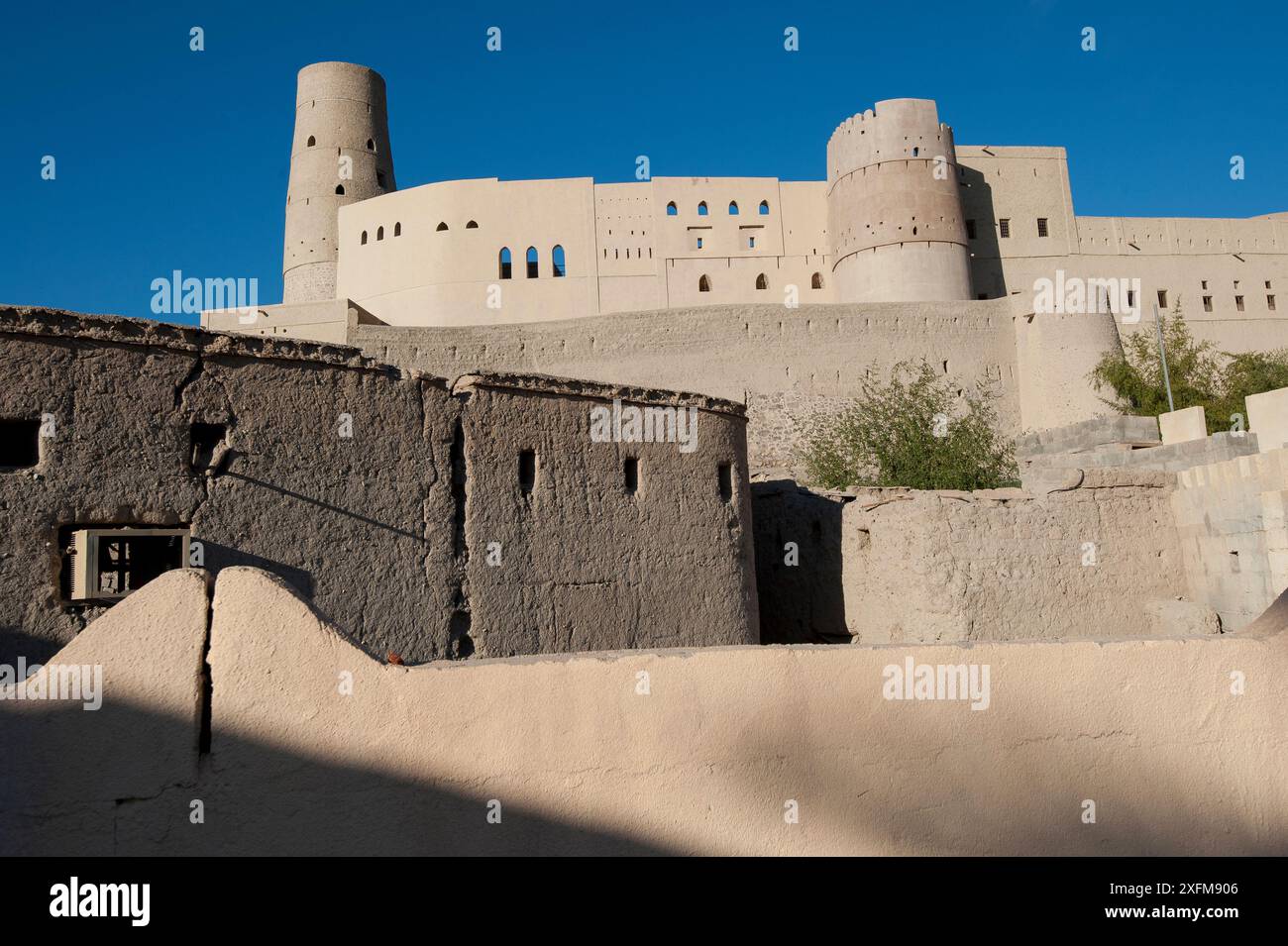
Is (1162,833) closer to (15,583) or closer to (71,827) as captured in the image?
(71,827)

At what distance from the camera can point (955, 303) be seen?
31.4 metres

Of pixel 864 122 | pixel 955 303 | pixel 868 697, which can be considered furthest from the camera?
pixel 864 122

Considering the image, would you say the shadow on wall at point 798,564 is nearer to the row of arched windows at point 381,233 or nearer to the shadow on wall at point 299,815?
the shadow on wall at point 299,815

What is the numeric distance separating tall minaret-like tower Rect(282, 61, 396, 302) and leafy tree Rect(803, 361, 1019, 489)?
2315cm

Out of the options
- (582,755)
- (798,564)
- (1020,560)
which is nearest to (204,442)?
(582,755)

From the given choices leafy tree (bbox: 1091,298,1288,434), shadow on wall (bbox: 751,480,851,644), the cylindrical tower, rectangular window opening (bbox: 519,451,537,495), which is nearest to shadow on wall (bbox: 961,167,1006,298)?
the cylindrical tower

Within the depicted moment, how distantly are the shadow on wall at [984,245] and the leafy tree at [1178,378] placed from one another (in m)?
6.32

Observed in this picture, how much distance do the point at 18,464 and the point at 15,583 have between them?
1.03 meters

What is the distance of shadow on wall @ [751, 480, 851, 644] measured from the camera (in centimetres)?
1382

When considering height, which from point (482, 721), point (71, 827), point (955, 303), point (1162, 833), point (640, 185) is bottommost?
point (1162, 833)

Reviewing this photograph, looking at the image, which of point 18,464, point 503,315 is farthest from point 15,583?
point 503,315

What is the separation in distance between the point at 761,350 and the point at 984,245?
15.6 m

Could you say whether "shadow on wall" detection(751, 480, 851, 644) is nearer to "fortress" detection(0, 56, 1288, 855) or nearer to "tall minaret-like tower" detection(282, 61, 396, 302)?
"fortress" detection(0, 56, 1288, 855)

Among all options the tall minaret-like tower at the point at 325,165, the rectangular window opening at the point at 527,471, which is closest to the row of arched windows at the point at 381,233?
the tall minaret-like tower at the point at 325,165
